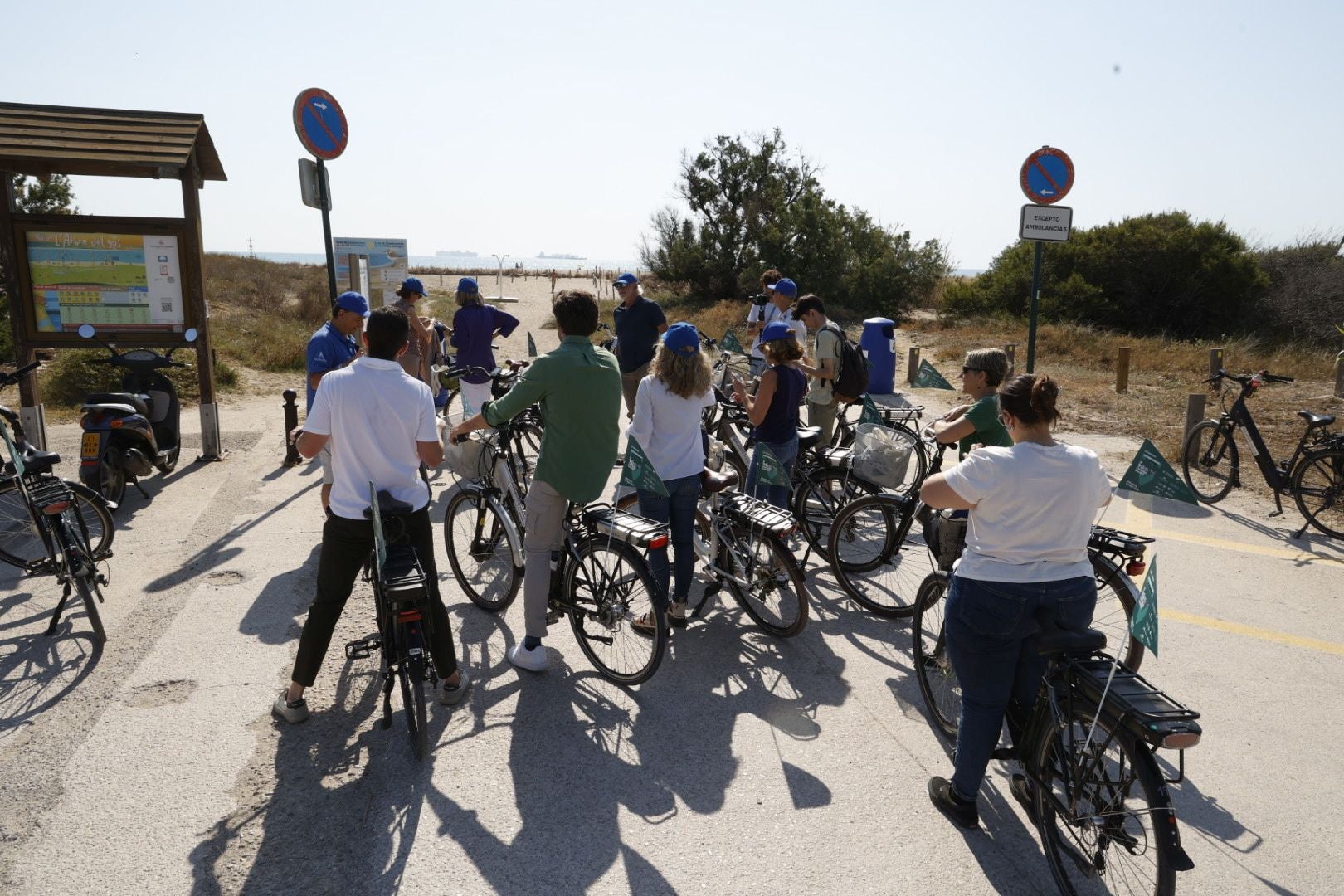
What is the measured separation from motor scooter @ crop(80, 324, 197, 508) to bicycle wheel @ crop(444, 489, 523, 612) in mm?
3373

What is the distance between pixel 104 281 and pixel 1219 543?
1025 centimetres

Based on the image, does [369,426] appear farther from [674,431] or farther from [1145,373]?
[1145,373]

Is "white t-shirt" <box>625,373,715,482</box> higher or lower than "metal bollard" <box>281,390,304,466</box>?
higher

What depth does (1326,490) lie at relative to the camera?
707cm

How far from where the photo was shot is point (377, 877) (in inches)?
118

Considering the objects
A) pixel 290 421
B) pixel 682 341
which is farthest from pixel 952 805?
pixel 290 421

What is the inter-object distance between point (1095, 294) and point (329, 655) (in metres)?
25.3

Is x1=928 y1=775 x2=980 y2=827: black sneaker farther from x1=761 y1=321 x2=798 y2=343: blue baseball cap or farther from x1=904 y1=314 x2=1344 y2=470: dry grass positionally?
x1=904 y1=314 x2=1344 y2=470: dry grass

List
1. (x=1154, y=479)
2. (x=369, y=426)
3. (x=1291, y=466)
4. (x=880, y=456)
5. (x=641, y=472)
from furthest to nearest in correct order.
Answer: (x=1291, y=466) < (x=880, y=456) < (x=1154, y=479) < (x=641, y=472) < (x=369, y=426)

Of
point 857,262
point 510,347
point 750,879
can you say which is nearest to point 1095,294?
point 857,262

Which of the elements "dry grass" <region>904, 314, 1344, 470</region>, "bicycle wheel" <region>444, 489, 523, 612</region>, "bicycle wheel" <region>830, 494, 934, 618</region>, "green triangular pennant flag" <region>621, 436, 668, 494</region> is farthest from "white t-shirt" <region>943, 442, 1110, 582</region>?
"dry grass" <region>904, 314, 1344, 470</region>

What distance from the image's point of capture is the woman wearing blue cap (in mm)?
4535

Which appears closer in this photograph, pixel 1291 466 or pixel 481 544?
Answer: pixel 481 544

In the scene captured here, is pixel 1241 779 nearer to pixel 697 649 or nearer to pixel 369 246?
pixel 697 649
